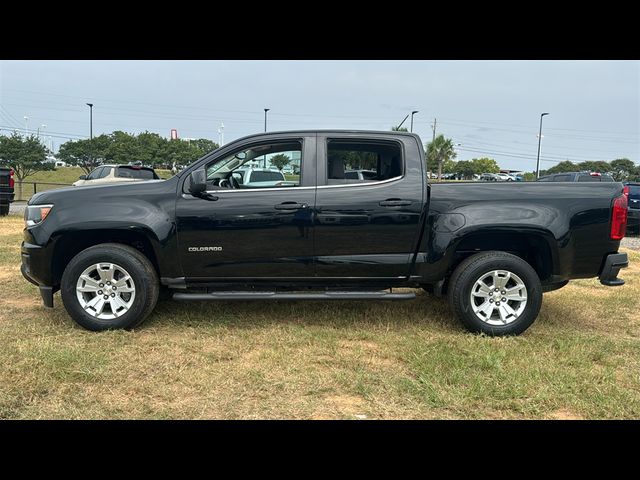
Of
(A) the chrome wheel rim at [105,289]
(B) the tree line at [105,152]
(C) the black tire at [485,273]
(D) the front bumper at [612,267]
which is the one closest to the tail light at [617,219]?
(D) the front bumper at [612,267]

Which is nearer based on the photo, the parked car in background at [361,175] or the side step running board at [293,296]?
the side step running board at [293,296]

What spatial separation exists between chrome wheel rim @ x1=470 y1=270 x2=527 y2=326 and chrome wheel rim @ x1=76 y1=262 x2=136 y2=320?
10.6 feet

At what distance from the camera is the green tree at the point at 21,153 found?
2691 centimetres

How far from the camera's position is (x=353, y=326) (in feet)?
16.0

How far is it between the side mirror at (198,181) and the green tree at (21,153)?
89.0 ft

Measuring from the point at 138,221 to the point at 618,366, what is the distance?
4.31 meters

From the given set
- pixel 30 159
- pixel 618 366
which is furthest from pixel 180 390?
pixel 30 159

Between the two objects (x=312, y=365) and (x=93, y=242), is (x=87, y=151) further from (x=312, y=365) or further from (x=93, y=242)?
(x=312, y=365)

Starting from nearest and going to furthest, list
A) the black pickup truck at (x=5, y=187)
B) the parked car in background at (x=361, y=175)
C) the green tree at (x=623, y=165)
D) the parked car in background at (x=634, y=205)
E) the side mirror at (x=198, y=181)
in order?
1. the side mirror at (x=198, y=181)
2. the parked car in background at (x=361, y=175)
3. the parked car in background at (x=634, y=205)
4. the black pickup truck at (x=5, y=187)
5. the green tree at (x=623, y=165)

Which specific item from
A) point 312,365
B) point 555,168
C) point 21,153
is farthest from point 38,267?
point 555,168

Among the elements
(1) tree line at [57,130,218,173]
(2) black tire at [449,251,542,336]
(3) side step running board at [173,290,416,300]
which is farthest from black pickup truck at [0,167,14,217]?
(1) tree line at [57,130,218,173]

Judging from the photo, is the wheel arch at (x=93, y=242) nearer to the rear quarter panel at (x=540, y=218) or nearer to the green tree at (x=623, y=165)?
the rear quarter panel at (x=540, y=218)
